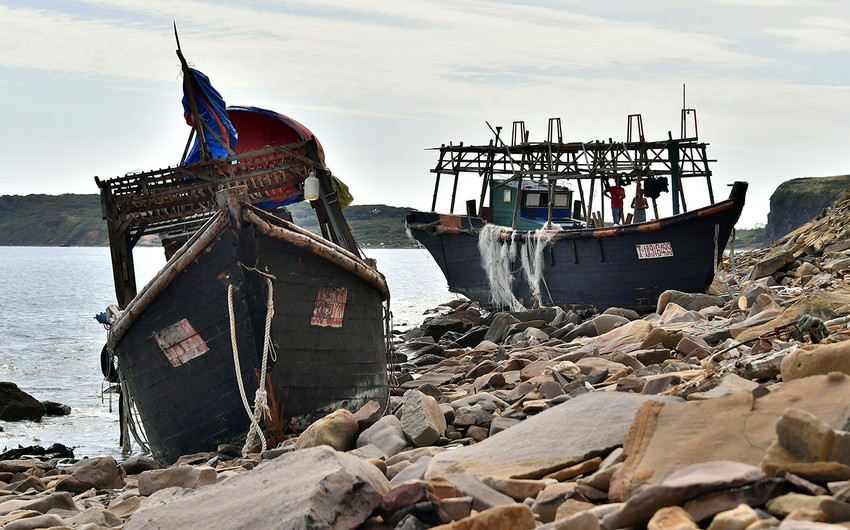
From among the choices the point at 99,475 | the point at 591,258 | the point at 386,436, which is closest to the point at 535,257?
the point at 591,258

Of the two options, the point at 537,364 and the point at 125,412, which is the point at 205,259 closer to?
the point at 125,412

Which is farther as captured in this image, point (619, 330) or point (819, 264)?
point (819, 264)

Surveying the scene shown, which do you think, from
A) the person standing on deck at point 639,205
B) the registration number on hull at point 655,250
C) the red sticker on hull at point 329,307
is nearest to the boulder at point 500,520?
the red sticker on hull at point 329,307

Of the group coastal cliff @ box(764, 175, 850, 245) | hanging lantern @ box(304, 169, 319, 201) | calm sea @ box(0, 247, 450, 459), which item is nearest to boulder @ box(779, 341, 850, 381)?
hanging lantern @ box(304, 169, 319, 201)

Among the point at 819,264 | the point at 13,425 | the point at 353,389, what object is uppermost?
the point at 819,264

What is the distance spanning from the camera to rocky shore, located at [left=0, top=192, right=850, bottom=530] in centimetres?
415

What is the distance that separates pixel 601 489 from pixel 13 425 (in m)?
12.6

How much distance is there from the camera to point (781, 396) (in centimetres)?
528

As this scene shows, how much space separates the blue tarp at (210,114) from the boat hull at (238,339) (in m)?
2.63

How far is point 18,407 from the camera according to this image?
1582 centimetres

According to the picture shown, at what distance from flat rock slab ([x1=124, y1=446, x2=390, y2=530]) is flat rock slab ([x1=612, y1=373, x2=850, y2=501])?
3.79ft

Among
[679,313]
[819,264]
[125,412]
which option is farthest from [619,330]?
[819,264]

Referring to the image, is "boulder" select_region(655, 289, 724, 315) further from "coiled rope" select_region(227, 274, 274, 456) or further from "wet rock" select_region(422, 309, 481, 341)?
"coiled rope" select_region(227, 274, 274, 456)

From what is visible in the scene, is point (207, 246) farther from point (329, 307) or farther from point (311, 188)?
point (311, 188)
